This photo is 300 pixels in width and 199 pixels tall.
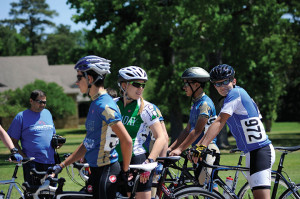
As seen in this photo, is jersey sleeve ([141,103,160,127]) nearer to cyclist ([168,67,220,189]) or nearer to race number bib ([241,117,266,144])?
race number bib ([241,117,266,144])

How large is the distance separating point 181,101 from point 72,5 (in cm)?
902

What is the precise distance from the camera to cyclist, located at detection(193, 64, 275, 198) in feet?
18.4

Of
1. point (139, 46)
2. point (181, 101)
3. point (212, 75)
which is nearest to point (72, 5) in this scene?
point (139, 46)

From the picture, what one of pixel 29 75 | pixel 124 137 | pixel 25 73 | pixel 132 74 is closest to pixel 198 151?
pixel 132 74

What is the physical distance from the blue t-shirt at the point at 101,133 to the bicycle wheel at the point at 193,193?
1113 millimetres

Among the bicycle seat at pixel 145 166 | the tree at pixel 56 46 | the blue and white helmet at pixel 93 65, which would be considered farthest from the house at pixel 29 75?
the blue and white helmet at pixel 93 65

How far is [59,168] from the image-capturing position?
14.7 feet

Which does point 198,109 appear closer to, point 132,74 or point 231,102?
point 231,102

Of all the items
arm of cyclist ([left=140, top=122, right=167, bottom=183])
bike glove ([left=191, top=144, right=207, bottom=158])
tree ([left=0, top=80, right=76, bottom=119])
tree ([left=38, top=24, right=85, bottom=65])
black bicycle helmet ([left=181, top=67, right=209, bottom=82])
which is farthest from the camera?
tree ([left=38, top=24, right=85, bottom=65])

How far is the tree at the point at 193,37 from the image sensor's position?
26.8 m

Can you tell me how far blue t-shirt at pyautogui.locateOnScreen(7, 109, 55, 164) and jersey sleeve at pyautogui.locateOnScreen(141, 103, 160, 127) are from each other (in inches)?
110

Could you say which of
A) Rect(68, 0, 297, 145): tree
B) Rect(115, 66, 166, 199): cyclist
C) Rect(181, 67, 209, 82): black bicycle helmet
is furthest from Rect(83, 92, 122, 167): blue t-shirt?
Rect(68, 0, 297, 145): tree

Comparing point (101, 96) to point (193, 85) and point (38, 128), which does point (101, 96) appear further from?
point (38, 128)

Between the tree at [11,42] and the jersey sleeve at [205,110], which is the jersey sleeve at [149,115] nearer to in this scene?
the jersey sleeve at [205,110]
